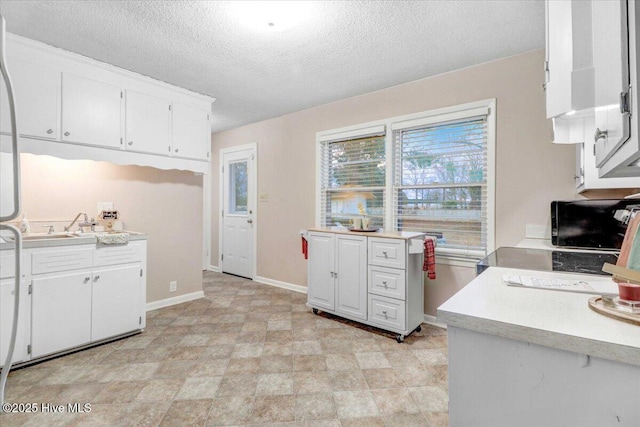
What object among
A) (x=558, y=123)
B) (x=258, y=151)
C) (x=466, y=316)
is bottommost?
(x=466, y=316)

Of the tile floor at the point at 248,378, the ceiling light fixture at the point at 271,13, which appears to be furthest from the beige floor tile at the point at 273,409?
the ceiling light fixture at the point at 271,13

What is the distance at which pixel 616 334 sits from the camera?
0.70m

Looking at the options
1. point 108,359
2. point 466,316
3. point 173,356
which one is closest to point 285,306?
point 173,356

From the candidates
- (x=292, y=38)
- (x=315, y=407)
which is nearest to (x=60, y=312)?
(x=315, y=407)

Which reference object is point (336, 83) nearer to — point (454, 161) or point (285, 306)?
point (454, 161)

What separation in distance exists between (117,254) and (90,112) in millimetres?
1290

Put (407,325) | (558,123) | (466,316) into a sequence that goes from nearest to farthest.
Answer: (466,316)
(558,123)
(407,325)

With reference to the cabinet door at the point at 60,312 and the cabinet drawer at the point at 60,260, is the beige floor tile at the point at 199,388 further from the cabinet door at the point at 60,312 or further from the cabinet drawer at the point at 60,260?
the cabinet drawer at the point at 60,260

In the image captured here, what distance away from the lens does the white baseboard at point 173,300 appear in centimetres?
343

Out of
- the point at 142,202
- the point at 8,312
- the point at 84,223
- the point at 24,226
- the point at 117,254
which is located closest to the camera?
the point at 8,312

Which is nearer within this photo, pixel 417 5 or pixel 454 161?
pixel 417 5

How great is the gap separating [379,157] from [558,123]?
2.09 meters

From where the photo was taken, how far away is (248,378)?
2.09 meters

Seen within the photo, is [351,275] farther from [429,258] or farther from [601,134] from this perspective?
[601,134]
